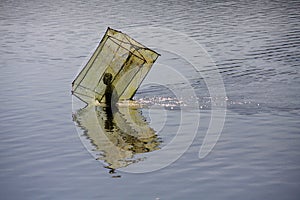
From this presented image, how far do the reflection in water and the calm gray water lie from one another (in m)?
0.62

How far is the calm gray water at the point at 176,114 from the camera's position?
19156mm

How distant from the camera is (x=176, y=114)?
1101 inches

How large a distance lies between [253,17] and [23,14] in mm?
34461

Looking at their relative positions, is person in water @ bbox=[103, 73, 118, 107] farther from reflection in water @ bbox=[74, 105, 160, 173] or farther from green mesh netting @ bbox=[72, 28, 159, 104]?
reflection in water @ bbox=[74, 105, 160, 173]

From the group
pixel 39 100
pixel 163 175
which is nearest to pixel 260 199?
pixel 163 175

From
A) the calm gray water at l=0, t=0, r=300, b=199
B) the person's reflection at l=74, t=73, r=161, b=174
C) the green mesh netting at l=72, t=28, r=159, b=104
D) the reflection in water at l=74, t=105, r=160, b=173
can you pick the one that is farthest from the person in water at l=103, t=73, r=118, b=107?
the calm gray water at l=0, t=0, r=300, b=199

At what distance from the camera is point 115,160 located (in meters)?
22.0

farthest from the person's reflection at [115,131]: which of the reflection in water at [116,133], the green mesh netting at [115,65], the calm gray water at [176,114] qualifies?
the calm gray water at [176,114]

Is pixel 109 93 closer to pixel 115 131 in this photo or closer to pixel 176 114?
pixel 176 114

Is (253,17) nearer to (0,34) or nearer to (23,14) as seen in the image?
(0,34)

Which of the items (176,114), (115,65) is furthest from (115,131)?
(115,65)

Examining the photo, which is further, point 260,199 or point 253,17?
point 253,17

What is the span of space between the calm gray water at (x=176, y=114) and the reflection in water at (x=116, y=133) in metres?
0.62

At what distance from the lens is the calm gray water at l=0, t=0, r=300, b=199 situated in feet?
62.8
